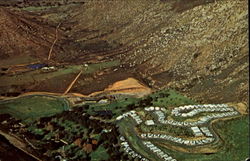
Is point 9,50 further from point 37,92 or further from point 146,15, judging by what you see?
point 146,15

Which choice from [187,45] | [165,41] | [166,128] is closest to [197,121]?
[166,128]

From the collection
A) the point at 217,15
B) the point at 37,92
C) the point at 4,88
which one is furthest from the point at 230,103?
the point at 4,88

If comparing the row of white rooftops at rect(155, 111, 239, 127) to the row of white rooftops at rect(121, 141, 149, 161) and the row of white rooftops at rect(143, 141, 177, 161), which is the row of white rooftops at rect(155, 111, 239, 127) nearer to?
the row of white rooftops at rect(143, 141, 177, 161)

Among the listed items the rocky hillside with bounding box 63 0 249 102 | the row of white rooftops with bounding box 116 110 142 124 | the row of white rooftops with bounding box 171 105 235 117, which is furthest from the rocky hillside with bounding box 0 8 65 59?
the row of white rooftops with bounding box 171 105 235 117

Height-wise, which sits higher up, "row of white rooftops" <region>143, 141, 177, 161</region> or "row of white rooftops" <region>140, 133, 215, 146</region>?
"row of white rooftops" <region>140, 133, 215, 146</region>

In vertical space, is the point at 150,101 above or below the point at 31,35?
below
